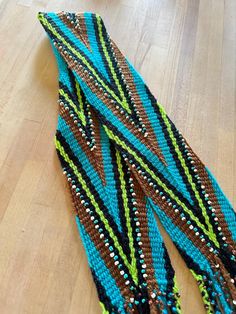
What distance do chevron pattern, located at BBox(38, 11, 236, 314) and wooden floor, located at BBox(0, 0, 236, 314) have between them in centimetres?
3

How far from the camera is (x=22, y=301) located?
0.87 metres

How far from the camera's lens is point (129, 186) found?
106 centimetres

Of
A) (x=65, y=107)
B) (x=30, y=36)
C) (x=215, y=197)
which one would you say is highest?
(x=30, y=36)

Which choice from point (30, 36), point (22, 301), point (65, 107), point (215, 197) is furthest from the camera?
point (30, 36)

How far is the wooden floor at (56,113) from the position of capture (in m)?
0.90

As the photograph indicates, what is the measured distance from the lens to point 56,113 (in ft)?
3.80

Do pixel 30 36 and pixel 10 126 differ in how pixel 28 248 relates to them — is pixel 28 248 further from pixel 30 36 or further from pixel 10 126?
pixel 30 36

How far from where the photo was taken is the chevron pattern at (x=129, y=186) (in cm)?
92

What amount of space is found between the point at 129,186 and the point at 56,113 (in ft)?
1.04

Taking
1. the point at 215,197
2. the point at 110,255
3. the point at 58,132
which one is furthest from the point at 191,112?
the point at 110,255

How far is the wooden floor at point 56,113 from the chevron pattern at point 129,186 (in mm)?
33

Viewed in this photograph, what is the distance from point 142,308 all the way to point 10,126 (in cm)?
62

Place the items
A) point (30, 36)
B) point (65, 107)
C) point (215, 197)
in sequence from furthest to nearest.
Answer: point (30, 36) < point (65, 107) < point (215, 197)

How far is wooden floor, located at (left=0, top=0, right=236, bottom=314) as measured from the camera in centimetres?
90
